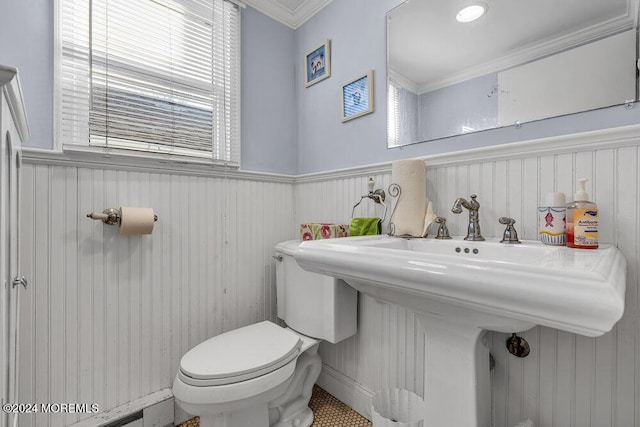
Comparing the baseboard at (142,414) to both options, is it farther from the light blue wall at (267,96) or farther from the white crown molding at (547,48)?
the white crown molding at (547,48)

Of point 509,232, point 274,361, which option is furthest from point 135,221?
point 509,232

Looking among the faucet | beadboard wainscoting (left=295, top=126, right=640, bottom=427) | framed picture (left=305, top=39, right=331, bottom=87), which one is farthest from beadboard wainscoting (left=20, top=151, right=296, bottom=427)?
the faucet

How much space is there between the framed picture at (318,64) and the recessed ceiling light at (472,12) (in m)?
0.71

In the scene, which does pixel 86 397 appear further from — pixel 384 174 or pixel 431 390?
pixel 384 174

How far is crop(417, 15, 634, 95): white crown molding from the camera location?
0.83 metres

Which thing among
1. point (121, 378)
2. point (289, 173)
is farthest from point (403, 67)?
point (121, 378)

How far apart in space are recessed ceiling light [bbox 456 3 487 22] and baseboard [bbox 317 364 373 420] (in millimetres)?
1612

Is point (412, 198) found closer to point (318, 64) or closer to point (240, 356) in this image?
point (240, 356)

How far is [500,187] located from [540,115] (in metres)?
0.25

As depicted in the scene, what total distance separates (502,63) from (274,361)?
52.4 inches

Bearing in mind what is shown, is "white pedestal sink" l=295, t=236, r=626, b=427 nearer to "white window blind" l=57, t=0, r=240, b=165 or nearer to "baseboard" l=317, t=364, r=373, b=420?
"baseboard" l=317, t=364, r=373, b=420

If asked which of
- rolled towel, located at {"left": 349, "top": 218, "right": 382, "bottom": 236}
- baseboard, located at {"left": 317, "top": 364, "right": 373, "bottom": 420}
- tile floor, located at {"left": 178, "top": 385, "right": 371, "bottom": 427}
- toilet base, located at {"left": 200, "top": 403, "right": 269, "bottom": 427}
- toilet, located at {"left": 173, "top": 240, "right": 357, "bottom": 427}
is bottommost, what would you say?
tile floor, located at {"left": 178, "top": 385, "right": 371, "bottom": 427}

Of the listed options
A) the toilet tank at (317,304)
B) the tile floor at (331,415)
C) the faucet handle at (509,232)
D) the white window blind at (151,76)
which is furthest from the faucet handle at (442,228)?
the white window blind at (151,76)

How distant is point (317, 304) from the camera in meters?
1.34
